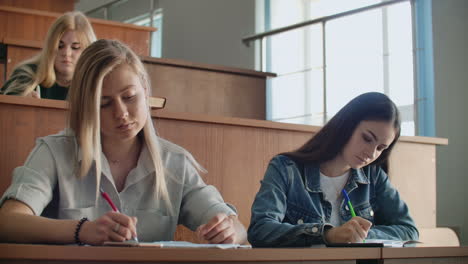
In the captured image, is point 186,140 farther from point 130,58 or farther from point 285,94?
Result: point 285,94

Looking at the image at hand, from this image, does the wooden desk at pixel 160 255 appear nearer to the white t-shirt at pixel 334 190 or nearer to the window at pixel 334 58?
the white t-shirt at pixel 334 190

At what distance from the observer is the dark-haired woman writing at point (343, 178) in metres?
1.68

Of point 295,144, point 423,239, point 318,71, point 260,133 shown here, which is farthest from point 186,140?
point 318,71

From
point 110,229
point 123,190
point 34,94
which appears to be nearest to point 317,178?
point 123,190

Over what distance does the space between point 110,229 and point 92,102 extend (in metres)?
0.40

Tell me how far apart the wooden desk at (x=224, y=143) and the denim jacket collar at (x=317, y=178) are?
1.21 ft

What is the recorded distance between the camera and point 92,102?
4.47 ft

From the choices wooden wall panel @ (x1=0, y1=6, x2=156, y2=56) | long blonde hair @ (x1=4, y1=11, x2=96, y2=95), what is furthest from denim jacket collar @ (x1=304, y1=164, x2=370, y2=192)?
wooden wall panel @ (x1=0, y1=6, x2=156, y2=56)

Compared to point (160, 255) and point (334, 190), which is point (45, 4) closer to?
point (334, 190)

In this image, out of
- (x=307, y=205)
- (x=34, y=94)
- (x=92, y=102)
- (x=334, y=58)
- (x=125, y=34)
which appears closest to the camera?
(x=92, y=102)

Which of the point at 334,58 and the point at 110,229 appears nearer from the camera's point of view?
the point at 110,229

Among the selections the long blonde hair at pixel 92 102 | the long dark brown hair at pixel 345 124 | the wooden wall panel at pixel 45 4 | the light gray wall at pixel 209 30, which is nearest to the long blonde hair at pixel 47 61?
the long blonde hair at pixel 92 102

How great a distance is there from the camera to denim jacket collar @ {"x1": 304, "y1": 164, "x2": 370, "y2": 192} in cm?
171

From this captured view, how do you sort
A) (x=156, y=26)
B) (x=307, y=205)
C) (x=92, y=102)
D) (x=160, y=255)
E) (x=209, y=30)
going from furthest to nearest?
(x=156, y=26) → (x=209, y=30) → (x=307, y=205) → (x=92, y=102) → (x=160, y=255)
